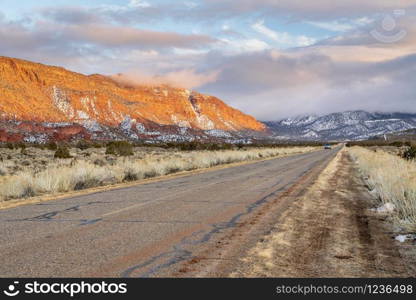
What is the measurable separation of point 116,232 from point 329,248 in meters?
3.82

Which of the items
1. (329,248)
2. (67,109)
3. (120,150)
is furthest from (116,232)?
(67,109)

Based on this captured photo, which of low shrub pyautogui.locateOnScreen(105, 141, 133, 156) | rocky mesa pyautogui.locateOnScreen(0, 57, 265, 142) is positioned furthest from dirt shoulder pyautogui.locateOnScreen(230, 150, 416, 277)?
rocky mesa pyautogui.locateOnScreen(0, 57, 265, 142)

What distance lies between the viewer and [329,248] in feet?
21.8

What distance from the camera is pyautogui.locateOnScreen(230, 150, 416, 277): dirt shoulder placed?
214 inches

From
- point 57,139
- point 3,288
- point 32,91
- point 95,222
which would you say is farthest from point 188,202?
point 32,91

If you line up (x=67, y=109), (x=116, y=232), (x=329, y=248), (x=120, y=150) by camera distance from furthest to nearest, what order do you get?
(x=67, y=109) → (x=120, y=150) → (x=116, y=232) → (x=329, y=248)

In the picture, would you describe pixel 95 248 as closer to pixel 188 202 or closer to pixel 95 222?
pixel 95 222

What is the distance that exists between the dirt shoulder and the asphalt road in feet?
3.21

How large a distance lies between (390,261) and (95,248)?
4449mm

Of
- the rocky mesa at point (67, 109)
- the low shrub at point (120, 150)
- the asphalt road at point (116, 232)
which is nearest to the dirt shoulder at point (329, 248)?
the asphalt road at point (116, 232)

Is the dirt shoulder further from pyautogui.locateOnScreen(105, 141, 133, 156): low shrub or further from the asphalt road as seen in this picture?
pyautogui.locateOnScreen(105, 141, 133, 156): low shrub

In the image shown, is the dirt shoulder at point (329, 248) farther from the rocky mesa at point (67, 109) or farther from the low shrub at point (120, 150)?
the rocky mesa at point (67, 109)

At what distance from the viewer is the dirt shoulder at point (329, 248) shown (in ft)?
17.8

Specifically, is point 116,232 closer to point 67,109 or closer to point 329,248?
point 329,248
